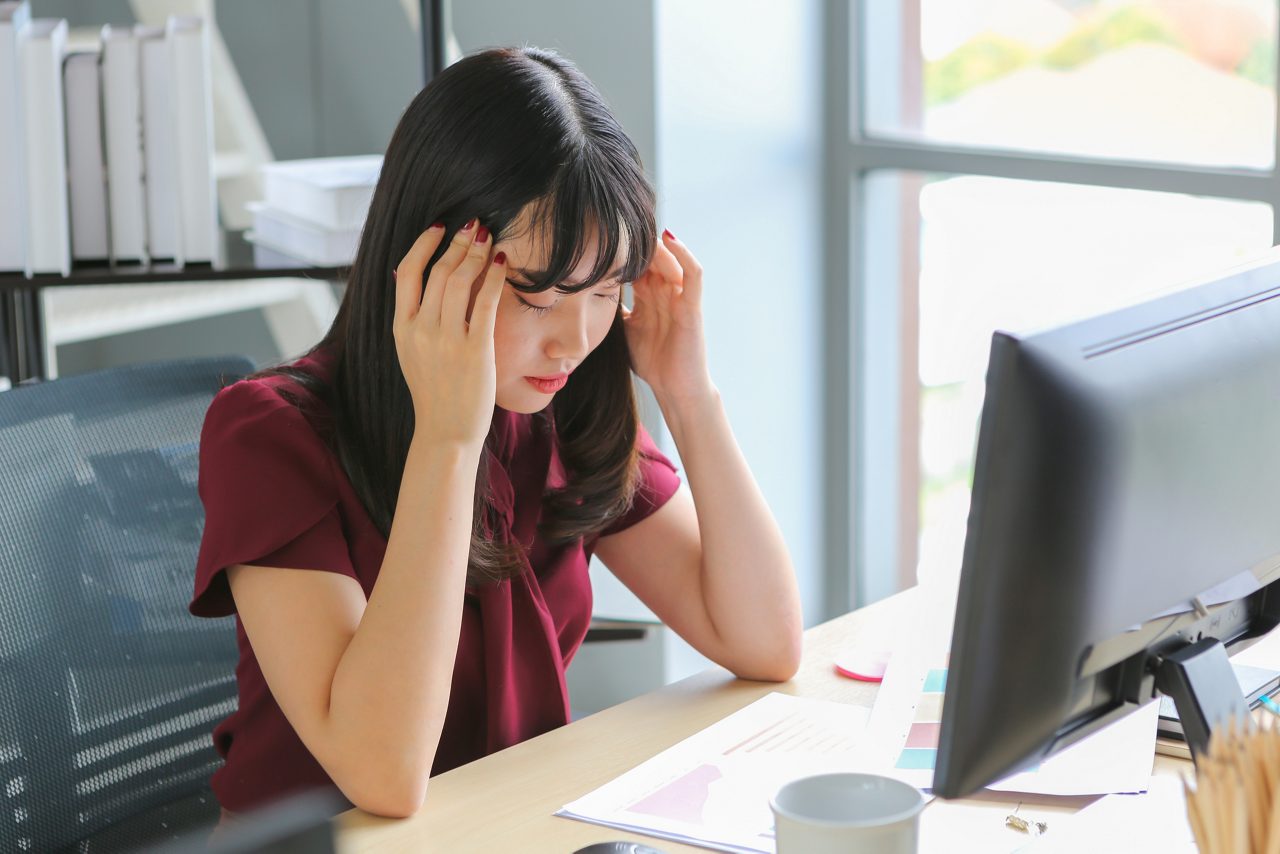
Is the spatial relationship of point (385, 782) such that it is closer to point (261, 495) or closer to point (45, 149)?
point (261, 495)

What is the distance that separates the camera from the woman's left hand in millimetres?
1420

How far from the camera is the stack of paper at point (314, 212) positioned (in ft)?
6.04

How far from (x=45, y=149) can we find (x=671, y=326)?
0.85 meters

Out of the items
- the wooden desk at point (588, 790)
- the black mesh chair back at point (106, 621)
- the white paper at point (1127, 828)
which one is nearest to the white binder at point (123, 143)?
the black mesh chair back at point (106, 621)

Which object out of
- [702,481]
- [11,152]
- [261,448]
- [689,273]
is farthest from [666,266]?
[11,152]

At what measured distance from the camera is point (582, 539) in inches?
56.3

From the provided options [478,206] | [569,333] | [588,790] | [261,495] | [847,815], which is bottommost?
[588,790]

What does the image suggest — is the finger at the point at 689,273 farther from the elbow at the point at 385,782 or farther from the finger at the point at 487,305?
the elbow at the point at 385,782

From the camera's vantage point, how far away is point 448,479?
116 centimetres

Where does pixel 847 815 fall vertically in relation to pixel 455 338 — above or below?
below

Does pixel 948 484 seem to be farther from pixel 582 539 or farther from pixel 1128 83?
pixel 582 539

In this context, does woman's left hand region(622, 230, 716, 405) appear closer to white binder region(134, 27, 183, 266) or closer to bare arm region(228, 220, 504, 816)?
bare arm region(228, 220, 504, 816)

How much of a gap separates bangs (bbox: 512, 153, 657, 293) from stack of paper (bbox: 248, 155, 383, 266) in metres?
0.64

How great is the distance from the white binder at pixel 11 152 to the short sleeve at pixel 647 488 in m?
0.84
